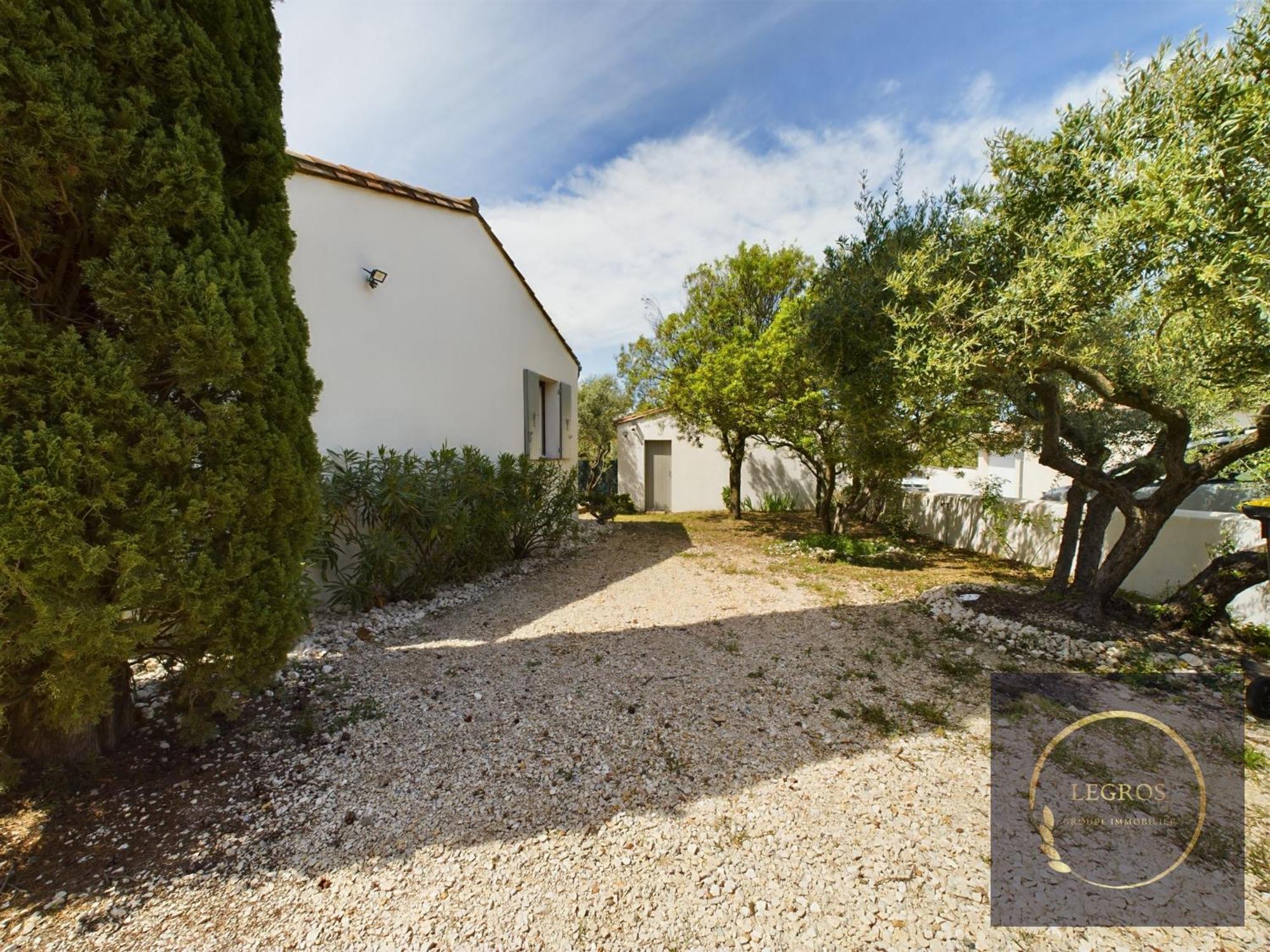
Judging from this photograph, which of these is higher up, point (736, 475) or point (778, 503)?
point (736, 475)

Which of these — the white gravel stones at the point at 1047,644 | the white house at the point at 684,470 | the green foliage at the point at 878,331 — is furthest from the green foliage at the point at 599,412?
the white gravel stones at the point at 1047,644

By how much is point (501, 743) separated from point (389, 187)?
6703mm

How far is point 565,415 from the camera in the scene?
38.4ft

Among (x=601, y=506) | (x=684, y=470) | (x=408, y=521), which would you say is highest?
(x=684, y=470)

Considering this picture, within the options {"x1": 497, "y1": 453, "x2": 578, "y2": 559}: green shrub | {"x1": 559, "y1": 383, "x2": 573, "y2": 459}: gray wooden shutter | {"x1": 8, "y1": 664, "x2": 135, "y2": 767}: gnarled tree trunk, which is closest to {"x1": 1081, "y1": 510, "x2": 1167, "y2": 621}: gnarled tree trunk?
{"x1": 497, "y1": 453, "x2": 578, "y2": 559}: green shrub

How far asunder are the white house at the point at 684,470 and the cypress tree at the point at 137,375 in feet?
43.6

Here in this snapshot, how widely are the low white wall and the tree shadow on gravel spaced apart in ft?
11.7

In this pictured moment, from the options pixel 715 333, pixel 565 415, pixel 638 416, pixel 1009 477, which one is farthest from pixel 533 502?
pixel 1009 477

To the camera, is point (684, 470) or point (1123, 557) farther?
point (684, 470)

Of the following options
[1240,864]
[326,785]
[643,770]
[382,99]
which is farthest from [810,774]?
[382,99]

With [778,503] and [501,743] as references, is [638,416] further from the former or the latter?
[501,743]

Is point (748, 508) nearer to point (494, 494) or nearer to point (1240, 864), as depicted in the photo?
point (494, 494)

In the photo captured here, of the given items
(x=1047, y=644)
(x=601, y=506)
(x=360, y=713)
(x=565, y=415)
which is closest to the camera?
(x=360, y=713)

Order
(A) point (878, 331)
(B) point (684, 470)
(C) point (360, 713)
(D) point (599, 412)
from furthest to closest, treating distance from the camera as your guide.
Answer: (D) point (599, 412)
(B) point (684, 470)
(A) point (878, 331)
(C) point (360, 713)
